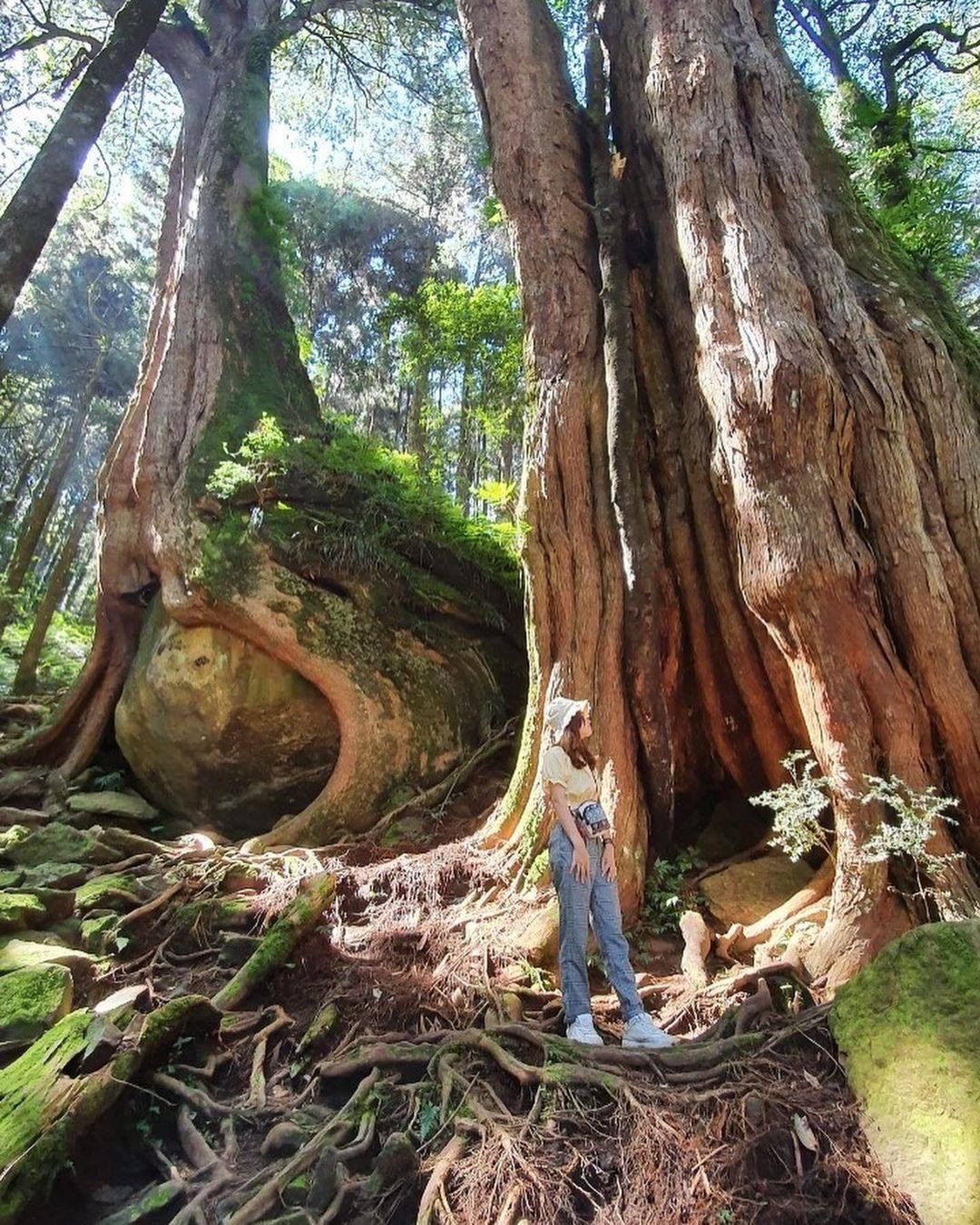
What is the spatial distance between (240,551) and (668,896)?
181 inches

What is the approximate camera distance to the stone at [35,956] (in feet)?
11.1

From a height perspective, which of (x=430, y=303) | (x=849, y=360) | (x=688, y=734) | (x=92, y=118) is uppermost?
(x=430, y=303)

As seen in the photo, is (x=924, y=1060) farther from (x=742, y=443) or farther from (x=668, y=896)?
(x=742, y=443)

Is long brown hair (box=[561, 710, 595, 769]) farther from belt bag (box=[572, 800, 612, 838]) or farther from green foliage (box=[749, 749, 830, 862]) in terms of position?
green foliage (box=[749, 749, 830, 862])

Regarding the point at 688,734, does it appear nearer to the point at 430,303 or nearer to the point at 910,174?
the point at 430,303

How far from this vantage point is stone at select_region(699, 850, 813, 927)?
3953mm

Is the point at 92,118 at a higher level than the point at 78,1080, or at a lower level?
higher

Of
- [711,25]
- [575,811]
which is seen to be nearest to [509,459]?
[711,25]

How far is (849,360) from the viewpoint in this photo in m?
4.21

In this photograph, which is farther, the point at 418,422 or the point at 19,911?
the point at 418,422

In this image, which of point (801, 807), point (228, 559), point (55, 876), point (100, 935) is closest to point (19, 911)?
point (100, 935)

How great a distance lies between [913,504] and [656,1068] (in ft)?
10.1

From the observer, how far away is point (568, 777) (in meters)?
3.34

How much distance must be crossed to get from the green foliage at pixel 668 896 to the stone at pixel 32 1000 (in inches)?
110
